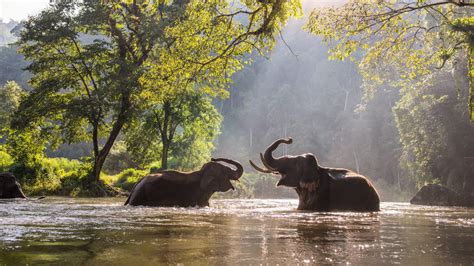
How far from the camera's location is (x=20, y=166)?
2612 cm

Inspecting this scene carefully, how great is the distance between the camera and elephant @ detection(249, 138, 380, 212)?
412 inches

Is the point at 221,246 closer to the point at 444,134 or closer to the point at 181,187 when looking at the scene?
the point at 181,187

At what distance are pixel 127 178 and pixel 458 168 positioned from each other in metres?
22.7

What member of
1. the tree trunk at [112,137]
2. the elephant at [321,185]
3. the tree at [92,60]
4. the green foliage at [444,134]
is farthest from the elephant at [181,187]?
the green foliage at [444,134]

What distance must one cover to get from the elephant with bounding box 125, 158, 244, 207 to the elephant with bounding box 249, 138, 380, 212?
1378 mm

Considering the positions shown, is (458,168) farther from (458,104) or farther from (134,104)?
(134,104)

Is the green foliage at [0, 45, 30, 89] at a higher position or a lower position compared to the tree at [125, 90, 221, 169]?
higher

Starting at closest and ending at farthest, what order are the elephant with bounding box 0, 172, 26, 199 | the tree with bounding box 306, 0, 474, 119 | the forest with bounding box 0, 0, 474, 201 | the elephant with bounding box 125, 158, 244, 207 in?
the elephant with bounding box 125, 158, 244, 207
the forest with bounding box 0, 0, 474, 201
the tree with bounding box 306, 0, 474, 119
the elephant with bounding box 0, 172, 26, 199

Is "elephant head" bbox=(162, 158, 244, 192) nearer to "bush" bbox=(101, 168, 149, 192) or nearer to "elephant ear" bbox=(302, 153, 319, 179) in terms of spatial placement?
"elephant ear" bbox=(302, 153, 319, 179)

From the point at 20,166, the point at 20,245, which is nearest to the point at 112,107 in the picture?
the point at 20,166

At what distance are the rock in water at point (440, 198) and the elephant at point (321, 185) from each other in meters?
16.5

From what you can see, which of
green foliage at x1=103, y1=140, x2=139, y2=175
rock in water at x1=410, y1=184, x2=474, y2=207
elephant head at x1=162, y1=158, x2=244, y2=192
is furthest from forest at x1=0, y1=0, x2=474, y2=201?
rock in water at x1=410, y1=184, x2=474, y2=207

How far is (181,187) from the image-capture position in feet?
37.3

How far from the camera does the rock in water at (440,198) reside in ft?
83.0
